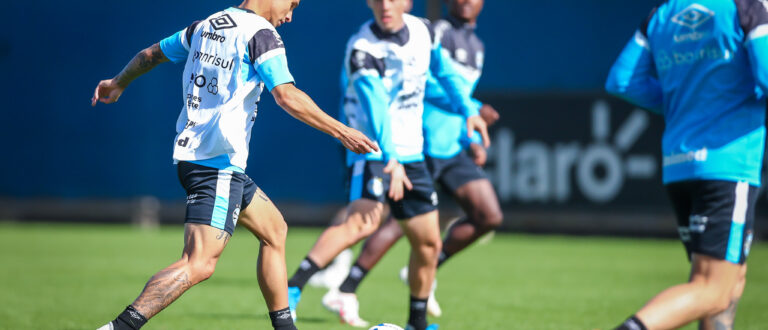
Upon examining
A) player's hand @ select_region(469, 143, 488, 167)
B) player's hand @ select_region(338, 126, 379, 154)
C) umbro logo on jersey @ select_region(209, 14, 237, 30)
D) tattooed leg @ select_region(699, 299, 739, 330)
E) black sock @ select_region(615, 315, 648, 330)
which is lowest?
tattooed leg @ select_region(699, 299, 739, 330)

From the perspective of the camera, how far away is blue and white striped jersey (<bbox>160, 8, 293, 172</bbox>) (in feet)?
15.4

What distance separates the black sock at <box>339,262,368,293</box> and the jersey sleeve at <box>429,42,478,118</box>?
1363 millimetres

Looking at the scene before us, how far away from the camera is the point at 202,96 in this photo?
15.6 feet

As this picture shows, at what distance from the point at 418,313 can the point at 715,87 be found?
2.33 m

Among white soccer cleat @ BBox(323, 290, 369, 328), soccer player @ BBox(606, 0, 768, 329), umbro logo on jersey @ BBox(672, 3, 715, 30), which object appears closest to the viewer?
soccer player @ BBox(606, 0, 768, 329)

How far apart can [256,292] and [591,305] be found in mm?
2860

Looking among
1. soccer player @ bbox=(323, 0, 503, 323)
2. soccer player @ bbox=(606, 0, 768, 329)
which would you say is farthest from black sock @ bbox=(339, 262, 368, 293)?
soccer player @ bbox=(606, 0, 768, 329)

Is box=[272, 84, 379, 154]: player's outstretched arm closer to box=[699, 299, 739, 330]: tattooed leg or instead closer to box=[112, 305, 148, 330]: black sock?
box=[112, 305, 148, 330]: black sock

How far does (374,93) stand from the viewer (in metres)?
6.00

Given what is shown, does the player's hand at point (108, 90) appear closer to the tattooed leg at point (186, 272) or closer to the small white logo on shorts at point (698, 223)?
the tattooed leg at point (186, 272)

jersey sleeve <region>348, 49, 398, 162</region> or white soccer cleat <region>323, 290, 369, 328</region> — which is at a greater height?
jersey sleeve <region>348, 49, 398, 162</region>

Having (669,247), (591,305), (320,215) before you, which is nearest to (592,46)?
(669,247)

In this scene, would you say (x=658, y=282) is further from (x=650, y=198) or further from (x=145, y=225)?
(x=145, y=225)

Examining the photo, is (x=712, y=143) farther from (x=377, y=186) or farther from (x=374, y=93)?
(x=377, y=186)
